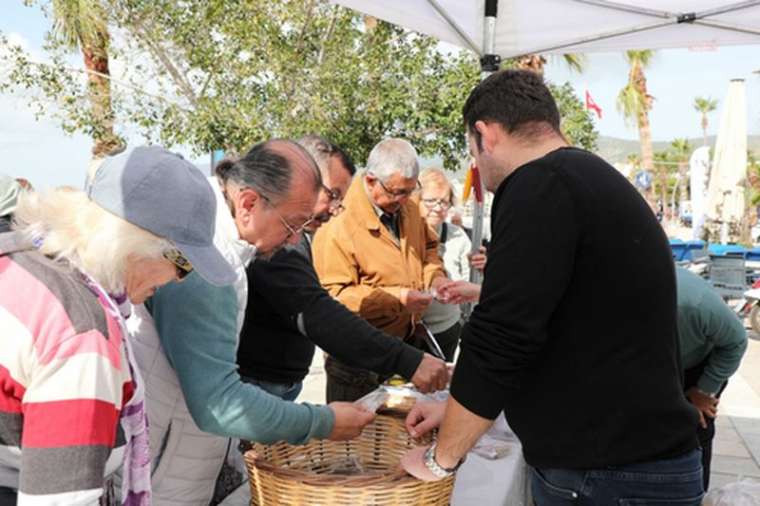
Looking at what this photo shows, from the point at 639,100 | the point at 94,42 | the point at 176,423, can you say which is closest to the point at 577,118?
the point at 94,42

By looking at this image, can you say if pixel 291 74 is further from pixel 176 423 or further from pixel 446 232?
pixel 176 423

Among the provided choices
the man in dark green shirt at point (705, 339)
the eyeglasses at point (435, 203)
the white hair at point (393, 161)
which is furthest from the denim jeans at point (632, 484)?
the eyeglasses at point (435, 203)

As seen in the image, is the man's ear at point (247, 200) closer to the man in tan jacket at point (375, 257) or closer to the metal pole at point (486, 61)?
the man in tan jacket at point (375, 257)

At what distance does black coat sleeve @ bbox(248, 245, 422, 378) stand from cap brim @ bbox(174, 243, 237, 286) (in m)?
0.74

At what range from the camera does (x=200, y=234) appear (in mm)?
1194

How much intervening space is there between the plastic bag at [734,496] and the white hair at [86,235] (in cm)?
151

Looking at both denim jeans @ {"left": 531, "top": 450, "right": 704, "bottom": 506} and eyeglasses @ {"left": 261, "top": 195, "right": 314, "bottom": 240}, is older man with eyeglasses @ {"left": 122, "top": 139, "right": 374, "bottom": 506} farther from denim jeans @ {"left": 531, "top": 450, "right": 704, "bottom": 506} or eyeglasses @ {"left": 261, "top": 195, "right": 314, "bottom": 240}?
denim jeans @ {"left": 531, "top": 450, "right": 704, "bottom": 506}

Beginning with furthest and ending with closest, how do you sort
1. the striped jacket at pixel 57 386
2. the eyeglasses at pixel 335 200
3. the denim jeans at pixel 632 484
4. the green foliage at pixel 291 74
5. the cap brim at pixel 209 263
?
the green foliage at pixel 291 74, the eyeglasses at pixel 335 200, the denim jeans at pixel 632 484, the cap brim at pixel 209 263, the striped jacket at pixel 57 386

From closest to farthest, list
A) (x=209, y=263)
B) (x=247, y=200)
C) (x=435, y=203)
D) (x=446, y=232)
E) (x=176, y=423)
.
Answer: (x=209, y=263) → (x=176, y=423) → (x=247, y=200) → (x=435, y=203) → (x=446, y=232)

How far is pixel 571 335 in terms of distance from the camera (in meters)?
1.38

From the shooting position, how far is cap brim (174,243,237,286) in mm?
1173

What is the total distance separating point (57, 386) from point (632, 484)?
3.45ft

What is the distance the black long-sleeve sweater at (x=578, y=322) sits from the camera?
1.32m

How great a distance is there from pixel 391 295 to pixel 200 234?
1.71 meters
